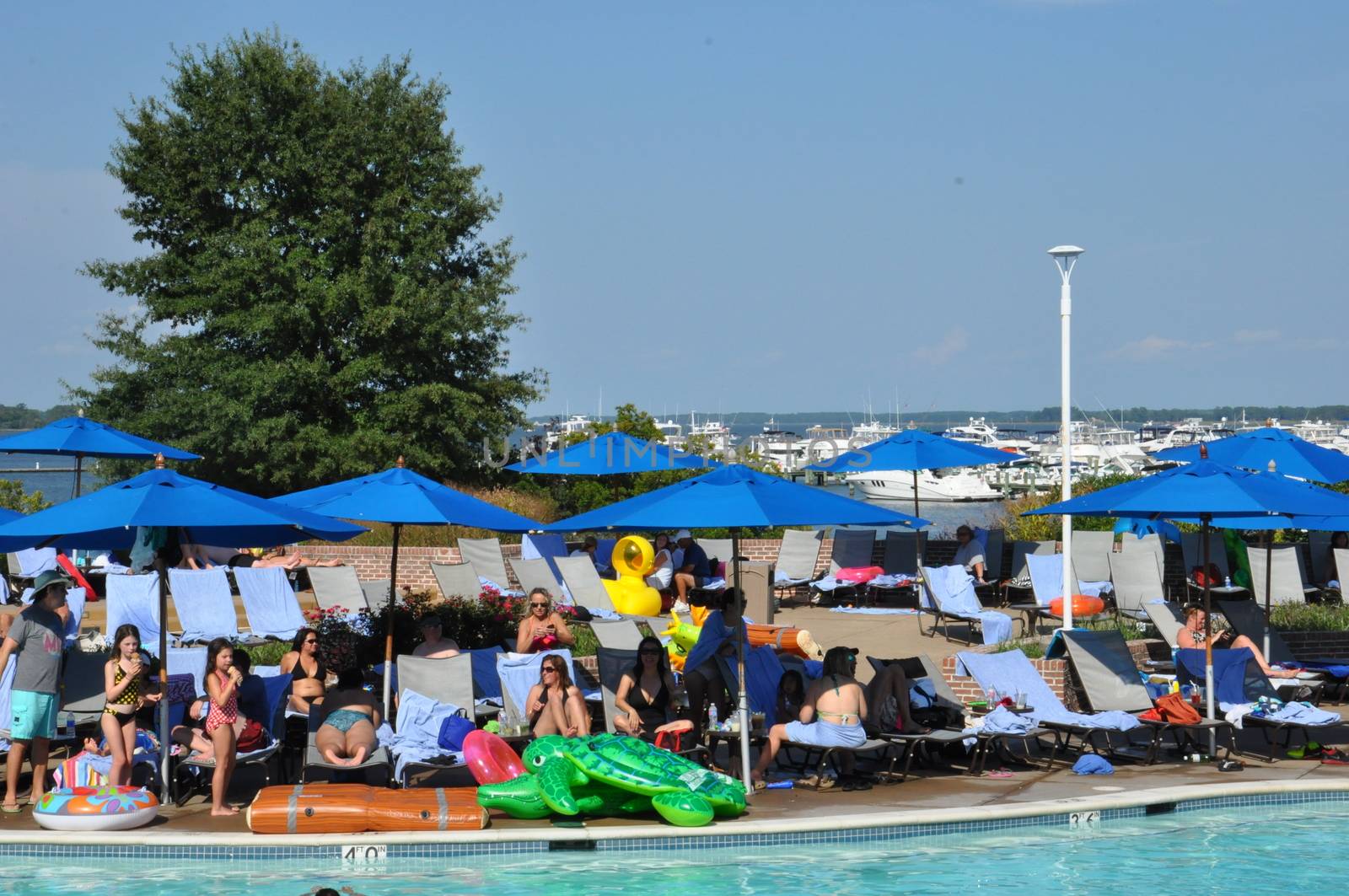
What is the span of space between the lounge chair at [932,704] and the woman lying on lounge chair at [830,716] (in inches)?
12.2

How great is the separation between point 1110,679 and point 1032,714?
974 millimetres

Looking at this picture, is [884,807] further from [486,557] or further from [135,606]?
[486,557]

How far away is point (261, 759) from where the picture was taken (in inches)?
326

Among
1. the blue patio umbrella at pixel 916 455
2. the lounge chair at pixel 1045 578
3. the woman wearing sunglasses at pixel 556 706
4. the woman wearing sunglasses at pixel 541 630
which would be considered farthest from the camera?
the blue patio umbrella at pixel 916 455

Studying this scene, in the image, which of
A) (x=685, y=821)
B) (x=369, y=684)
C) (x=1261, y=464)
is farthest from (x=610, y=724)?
(x=1261, y=464)

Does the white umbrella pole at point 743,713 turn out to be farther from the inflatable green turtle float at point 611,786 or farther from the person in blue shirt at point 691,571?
the person in blue shirt at point 691,571

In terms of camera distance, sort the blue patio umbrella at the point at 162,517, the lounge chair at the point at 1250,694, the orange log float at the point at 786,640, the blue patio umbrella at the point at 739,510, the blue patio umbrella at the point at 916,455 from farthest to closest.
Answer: the blue patio umbrella at the point at 916,455, the orange log float at the point at 786,640, the lounge chair at the point at 1250,694, the blue patio umbrella at the point at 739,510, the blue patio umbrella at the point at 162,517

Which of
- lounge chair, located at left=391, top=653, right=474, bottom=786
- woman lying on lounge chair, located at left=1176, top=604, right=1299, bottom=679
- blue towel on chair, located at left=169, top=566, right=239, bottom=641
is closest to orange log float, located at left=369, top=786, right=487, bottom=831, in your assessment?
lounge chair, located at left=391, top=653, right=474, bottom=786

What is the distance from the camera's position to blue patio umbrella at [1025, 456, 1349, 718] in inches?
356

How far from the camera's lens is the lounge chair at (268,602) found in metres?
13.2

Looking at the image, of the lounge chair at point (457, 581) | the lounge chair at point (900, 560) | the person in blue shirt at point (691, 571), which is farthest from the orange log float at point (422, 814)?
the lounge chair at point (900, 560)

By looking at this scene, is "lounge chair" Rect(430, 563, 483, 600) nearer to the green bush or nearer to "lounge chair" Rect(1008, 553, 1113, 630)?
"lounge chair" Rect(1008, 553, 1113, 630)

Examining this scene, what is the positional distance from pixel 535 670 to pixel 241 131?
1932 cm

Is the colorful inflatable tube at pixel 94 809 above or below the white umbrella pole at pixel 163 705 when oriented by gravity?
below
